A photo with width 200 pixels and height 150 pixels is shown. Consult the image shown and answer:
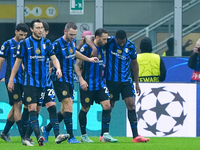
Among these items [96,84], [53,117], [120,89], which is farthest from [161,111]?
[53,117]

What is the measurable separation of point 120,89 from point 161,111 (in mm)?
2202

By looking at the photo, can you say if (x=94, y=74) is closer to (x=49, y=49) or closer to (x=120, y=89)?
(x=120, y=89)

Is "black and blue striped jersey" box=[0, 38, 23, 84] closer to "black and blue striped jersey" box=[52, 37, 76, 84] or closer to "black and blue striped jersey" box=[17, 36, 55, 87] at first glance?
"black and blue striped jersey" box=[52, 37, 76, 84]

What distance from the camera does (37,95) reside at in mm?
10305

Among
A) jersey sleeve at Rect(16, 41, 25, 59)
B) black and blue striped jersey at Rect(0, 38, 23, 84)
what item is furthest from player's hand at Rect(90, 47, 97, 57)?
jersey sleeve at Rect(16, 41, 25, 59)

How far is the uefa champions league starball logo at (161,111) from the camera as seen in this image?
13312mm

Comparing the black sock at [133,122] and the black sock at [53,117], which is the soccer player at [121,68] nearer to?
the black sock at [133,122]

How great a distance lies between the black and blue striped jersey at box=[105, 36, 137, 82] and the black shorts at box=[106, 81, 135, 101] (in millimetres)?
64

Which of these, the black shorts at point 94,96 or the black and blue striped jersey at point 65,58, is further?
the black shorts at point 94,96

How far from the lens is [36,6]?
15531 mm

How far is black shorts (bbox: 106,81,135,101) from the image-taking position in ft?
37.0

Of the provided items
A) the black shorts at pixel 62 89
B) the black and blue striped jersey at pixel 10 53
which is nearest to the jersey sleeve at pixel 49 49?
the black shorts at pixel 62 89

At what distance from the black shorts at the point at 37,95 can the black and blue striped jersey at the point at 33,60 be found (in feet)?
0.24

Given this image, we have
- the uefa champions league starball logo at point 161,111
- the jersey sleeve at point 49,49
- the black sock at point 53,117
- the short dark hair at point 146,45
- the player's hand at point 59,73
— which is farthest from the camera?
the uefa champions league starball logo at point 161,111
